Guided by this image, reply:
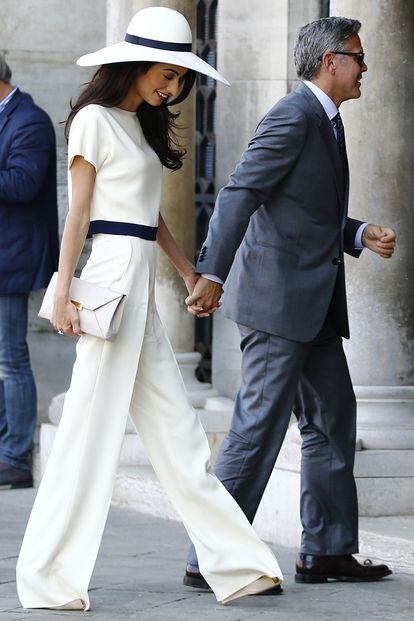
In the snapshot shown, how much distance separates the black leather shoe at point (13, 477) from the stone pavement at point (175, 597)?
4.86ft

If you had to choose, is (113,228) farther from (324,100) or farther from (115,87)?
(324,100)

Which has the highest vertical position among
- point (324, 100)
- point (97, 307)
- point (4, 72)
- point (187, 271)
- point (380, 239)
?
point (4, 72)

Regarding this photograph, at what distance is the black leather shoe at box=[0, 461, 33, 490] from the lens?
816 cm

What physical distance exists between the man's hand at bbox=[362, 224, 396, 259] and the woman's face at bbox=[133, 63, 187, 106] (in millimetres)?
820

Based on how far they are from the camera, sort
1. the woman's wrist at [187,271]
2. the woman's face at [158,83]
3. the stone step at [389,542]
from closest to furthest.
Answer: the woman's face at [158,83]
the woman's wrist at [187,271]
the stone step at [389,542]

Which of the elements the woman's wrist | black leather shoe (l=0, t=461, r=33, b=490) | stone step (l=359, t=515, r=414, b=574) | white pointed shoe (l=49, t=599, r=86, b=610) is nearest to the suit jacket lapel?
the woman's wrist

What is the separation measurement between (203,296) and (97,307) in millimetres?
360

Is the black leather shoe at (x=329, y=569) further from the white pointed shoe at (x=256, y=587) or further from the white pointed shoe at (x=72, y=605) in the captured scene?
the white pointed shoe at (x=72, y=605)

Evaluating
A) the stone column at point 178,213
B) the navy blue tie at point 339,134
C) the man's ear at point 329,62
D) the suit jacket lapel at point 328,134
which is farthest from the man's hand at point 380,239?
the stone column at point 178,213

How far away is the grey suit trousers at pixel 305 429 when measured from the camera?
5.48 meters

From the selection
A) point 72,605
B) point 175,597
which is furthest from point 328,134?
point 72,605

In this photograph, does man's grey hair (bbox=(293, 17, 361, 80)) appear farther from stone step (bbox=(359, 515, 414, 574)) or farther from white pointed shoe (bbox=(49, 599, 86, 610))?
white pointed shoe (bbox=(49, 599, 86, 610))

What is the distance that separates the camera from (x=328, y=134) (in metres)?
5.51

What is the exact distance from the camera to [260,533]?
670cm
